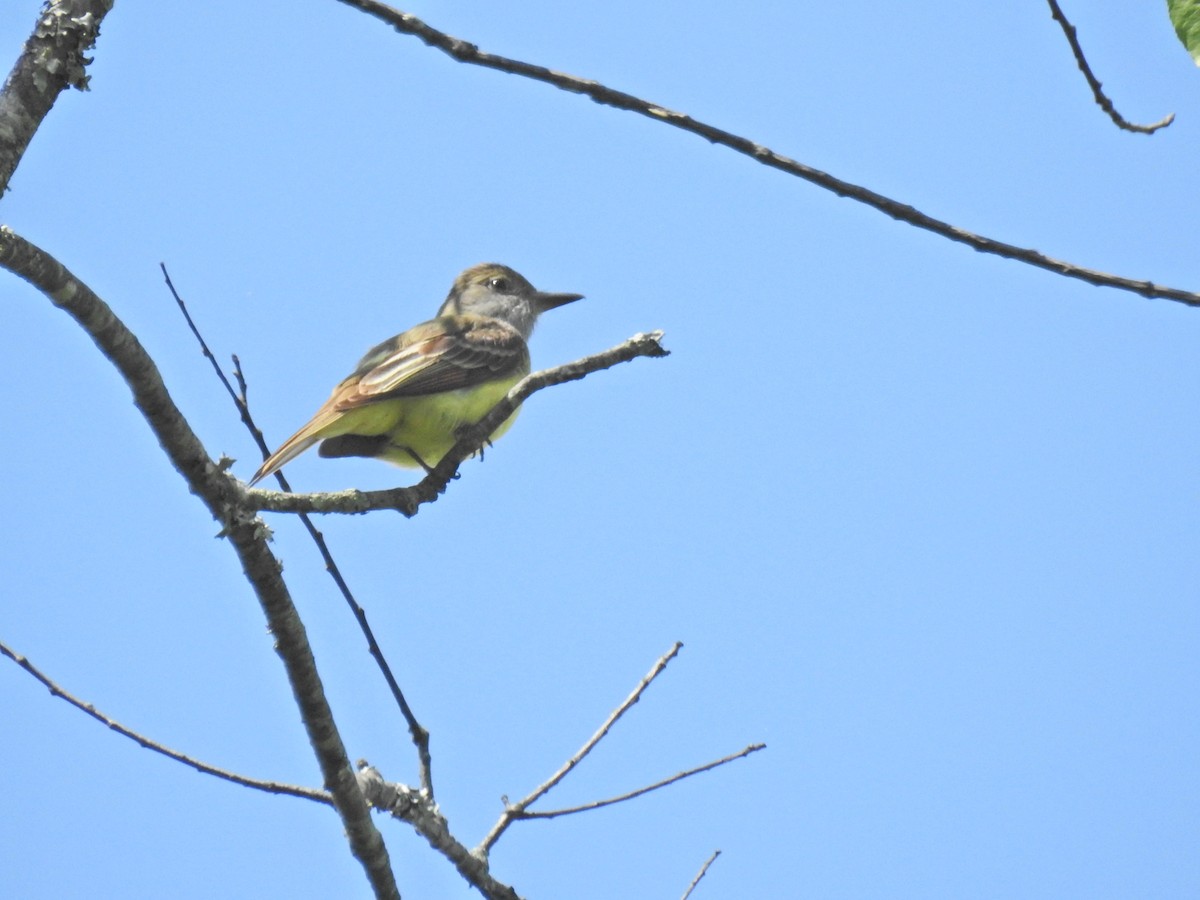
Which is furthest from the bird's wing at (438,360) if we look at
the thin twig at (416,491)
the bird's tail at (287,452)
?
the thin twig at (416,491)

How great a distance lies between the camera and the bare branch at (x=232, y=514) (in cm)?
287

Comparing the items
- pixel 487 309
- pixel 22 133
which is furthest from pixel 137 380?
pixel 487 309

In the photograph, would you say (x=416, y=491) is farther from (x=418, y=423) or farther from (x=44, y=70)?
(x=418, y=423)

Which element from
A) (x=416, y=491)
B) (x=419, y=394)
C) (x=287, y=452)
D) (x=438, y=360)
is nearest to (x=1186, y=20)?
(x=416, y=491)

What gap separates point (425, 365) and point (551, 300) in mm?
2954

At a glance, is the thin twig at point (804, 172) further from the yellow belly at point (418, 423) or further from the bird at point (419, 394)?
the yellow belly at point (418, 423)

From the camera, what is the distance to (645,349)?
3.90 m

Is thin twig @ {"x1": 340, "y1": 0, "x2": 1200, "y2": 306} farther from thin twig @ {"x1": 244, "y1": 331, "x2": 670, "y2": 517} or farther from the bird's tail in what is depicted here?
the bird's tail

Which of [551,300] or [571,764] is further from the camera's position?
[551,300]

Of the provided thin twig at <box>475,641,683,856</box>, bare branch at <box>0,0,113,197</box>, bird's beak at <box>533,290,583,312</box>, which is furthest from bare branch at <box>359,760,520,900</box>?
bird's beak at <box>533,290,583,312</box>

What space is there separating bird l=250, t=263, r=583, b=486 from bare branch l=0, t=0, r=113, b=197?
252 cm

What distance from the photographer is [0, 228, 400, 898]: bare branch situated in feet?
9.43

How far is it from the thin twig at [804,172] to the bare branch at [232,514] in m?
1.26

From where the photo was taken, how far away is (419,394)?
6969mm
